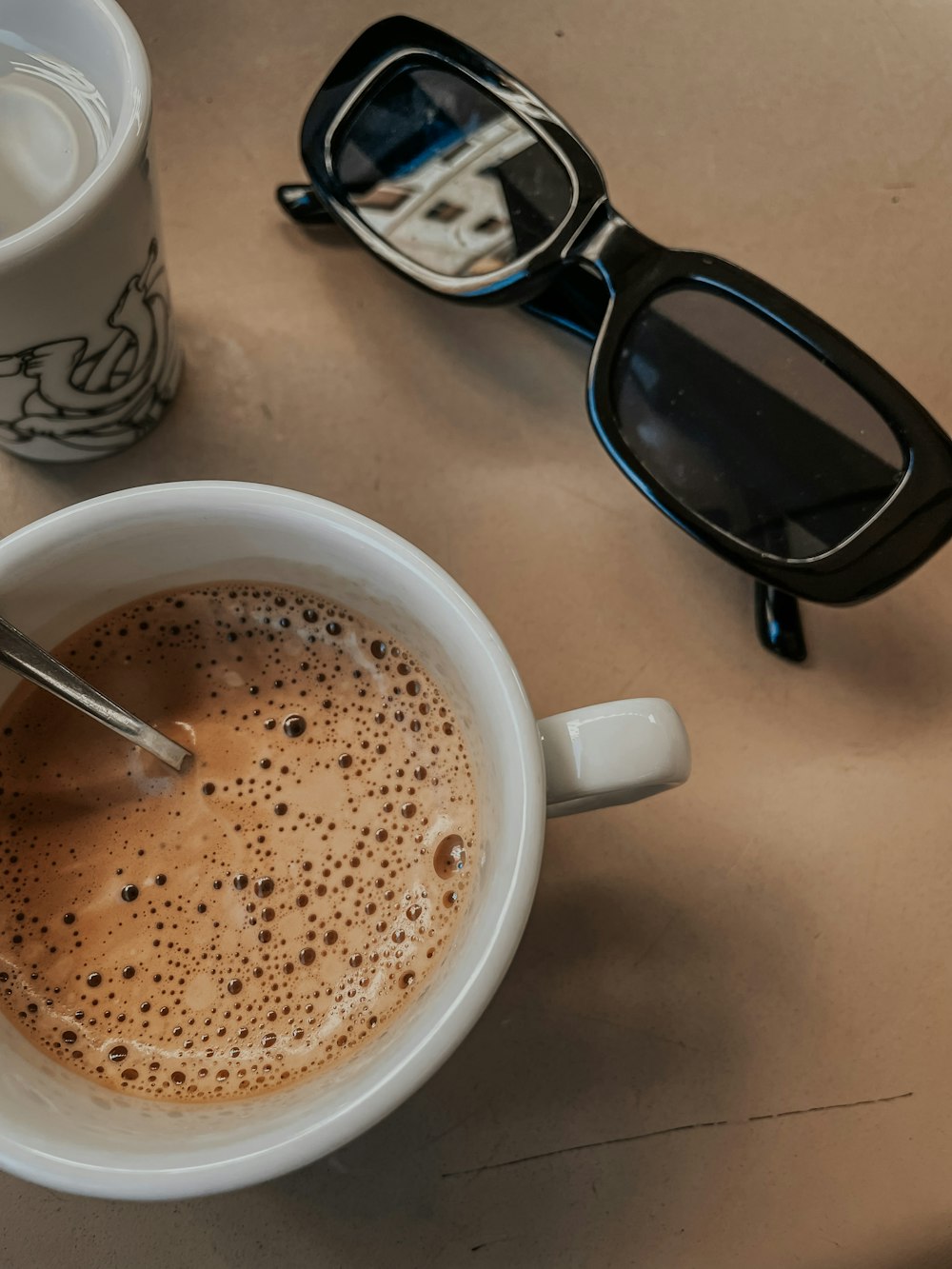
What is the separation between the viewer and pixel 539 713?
0.61 m

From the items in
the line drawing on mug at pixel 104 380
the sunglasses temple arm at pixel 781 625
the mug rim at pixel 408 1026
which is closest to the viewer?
the mug rim at pixel 408 1026

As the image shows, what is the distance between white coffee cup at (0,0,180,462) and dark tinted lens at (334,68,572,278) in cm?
16

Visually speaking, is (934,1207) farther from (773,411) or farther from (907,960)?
(773,411)

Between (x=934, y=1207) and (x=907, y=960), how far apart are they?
0.12 meters

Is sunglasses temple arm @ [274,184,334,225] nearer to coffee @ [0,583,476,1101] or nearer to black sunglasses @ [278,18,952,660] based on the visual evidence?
black sunglasses @ [278,18,952,660]

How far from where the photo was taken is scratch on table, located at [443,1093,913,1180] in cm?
56

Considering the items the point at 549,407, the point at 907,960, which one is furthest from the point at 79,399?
the point at 907,960

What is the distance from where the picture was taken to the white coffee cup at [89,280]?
42cm

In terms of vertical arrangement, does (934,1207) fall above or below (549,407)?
below

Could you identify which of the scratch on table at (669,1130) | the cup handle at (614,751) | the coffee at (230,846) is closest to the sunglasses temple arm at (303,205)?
the coffee at (230,846)

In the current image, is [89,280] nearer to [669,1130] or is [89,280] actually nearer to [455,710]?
[455,710]

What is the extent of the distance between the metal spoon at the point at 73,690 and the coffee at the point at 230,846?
0.07 feet

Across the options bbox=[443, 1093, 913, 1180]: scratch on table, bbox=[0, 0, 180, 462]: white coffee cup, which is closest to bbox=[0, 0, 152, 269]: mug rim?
bbox=[0, 0, 180, 462]: white coffee cup

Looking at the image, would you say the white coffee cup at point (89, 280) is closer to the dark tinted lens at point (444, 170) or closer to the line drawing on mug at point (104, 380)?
the line drawing on mug at point (104, 380)
